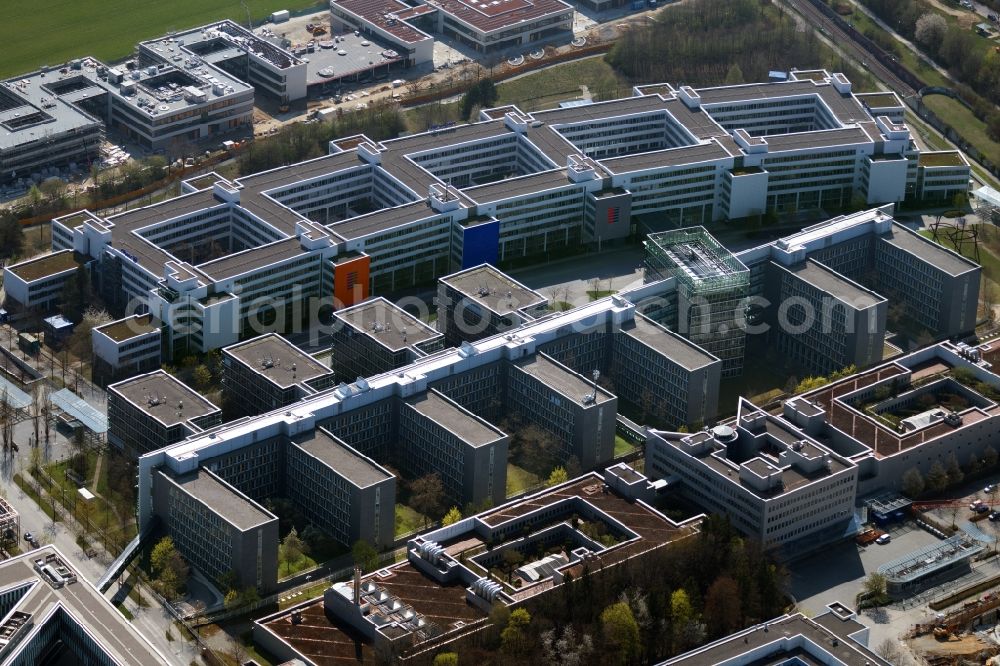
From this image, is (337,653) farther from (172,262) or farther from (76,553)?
(172,262)

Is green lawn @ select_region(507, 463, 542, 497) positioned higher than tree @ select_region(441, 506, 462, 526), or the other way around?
tree @ select_region(441, 506, 462, 526)

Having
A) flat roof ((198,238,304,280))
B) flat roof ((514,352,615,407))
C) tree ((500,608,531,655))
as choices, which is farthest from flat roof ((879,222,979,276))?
tree ((500,608,531,655))

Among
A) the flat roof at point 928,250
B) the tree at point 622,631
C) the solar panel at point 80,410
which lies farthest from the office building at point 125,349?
the flat roof at point 928,250

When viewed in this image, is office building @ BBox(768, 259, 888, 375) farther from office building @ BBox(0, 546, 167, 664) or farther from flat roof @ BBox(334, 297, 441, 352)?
office building @ BBox(0, 546, 167, 664)

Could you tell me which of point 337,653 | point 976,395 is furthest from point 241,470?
point 976,395

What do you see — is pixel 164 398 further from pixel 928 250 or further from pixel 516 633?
pixel 928 250

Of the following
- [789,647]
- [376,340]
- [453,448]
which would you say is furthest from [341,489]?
[789,647]

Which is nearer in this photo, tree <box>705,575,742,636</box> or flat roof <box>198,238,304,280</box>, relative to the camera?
tree <box>705,575,742,636</box>

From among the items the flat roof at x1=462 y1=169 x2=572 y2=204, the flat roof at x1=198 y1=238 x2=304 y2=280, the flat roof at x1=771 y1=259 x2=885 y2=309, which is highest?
the flat roof at x1=462 y1=169 x2=572 y2=204
